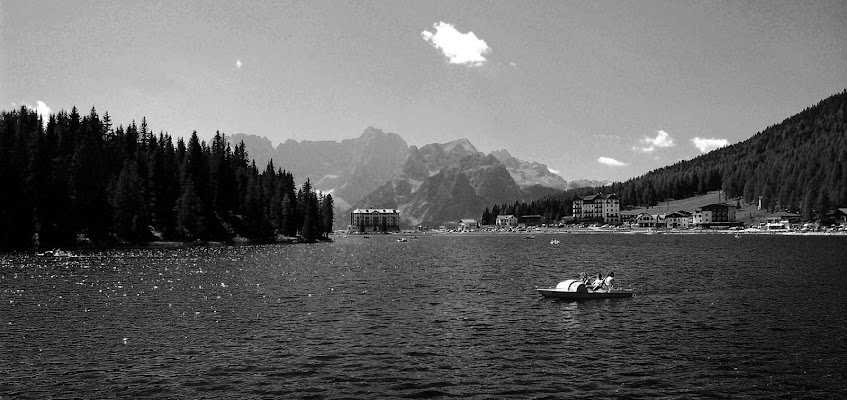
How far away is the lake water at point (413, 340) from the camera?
3152cm

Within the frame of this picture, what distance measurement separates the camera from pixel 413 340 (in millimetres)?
43562

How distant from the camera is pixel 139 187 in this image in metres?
180

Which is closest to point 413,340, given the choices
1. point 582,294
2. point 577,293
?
point 577,293

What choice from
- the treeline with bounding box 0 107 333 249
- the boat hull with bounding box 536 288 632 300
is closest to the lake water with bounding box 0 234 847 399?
the boat hull with bounding box 536 288 632 300

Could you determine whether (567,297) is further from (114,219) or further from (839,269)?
(114,219)

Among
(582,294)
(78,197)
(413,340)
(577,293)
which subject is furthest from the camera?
(78,197)

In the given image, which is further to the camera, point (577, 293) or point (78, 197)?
point (78, 197)

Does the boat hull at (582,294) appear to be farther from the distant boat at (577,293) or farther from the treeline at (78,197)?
the treeline at (78,197)

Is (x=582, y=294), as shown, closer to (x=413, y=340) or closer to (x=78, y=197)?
(x=413, y=340)

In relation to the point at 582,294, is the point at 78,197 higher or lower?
higher

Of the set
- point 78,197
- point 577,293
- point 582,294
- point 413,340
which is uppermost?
point 78,197

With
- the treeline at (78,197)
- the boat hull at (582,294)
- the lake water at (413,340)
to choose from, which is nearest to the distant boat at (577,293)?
the boat hull at (582,294)

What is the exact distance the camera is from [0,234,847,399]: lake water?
3152cm

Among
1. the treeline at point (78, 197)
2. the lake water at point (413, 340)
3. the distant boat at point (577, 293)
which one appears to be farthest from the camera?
the treeline at point (78, 197)
